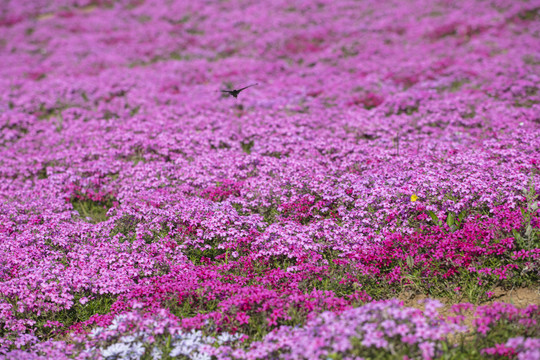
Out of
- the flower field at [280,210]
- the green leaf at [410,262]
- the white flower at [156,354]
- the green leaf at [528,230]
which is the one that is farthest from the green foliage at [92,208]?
the green leaf at [528,230]

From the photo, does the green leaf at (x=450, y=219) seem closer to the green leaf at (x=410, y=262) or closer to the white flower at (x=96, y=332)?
the green leaf at (x=410, y=262)

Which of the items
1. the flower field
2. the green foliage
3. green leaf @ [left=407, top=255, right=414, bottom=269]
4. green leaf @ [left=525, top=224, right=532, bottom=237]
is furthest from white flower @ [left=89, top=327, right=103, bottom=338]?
green leaf @ [left=525, top=224, right=532, bottom=237]

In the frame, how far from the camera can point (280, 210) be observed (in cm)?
845

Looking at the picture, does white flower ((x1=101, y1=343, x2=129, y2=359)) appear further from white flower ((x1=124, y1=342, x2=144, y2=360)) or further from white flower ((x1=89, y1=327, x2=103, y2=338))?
white flower ((x1=89, y1=327, x2=103, y2=338))

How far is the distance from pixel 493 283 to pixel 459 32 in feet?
55.5

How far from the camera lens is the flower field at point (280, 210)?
18.4 ft

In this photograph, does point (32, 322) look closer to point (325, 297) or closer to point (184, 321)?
point (184, 321)

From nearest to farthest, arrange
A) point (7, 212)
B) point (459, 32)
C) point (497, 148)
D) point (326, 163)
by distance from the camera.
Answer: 1. point (7, 212)
2. point (497, 148)
3. point (326, 163)
4. point (459, 32)

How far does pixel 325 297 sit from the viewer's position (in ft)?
20.5

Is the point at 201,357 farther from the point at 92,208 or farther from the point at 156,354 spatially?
the point at 92,208

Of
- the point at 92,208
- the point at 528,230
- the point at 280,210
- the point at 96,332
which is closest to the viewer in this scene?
the point at 96,332

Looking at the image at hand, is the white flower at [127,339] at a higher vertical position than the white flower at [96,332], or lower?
higher

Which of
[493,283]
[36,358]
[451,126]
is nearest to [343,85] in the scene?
[451,126]

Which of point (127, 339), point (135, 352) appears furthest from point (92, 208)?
point (135, 352)
